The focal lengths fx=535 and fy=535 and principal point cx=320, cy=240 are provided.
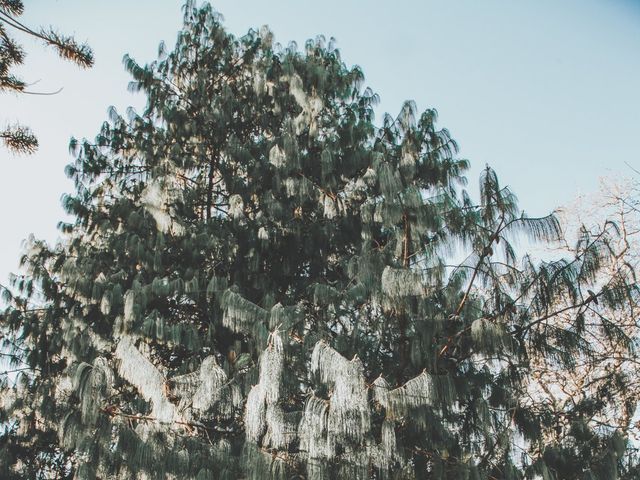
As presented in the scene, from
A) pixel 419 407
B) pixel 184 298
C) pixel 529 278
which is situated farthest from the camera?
pixel 184 298

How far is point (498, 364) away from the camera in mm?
4301

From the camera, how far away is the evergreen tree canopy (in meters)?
3.20

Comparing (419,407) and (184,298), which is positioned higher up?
(184,298)

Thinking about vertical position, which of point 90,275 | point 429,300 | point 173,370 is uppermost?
point 90,275

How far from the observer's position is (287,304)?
4.84m

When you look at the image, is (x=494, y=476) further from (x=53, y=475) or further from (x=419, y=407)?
(x=53, y=475)

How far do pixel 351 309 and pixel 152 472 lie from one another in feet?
6.20

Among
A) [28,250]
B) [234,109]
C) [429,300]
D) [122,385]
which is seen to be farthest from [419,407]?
[28,250]

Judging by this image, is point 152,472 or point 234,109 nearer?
point 152,472

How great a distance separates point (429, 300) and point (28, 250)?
4.19 metres

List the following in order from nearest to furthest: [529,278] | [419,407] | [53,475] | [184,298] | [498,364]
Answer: [419,407] < [529,278] < [498,364] < [184,298] < [53,475]

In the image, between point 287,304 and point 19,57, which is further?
point 287,304

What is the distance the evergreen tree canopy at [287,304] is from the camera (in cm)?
320

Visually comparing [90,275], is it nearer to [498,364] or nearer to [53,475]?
[53,475]
